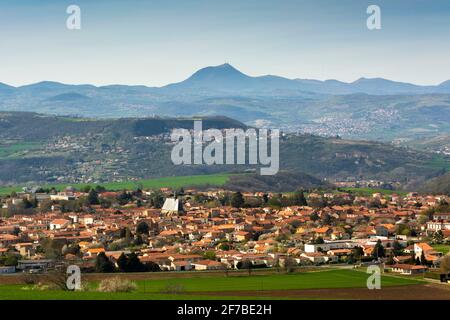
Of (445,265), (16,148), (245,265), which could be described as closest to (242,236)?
(245,265)

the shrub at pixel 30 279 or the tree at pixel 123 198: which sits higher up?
the shrub at pixel 30 279

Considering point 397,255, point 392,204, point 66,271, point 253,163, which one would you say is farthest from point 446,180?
point 66,271

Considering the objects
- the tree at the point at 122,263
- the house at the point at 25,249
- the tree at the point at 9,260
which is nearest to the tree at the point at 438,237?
the tree at the point at 122,263

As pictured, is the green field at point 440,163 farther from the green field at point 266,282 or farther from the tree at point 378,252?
the green field at point 266,282

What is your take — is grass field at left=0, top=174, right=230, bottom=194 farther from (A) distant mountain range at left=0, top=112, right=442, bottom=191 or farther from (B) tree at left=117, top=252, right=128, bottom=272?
(B) tree at left=117, top=252, right=128, bottom=272

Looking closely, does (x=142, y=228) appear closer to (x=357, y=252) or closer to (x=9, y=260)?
(x=9, y=260)
